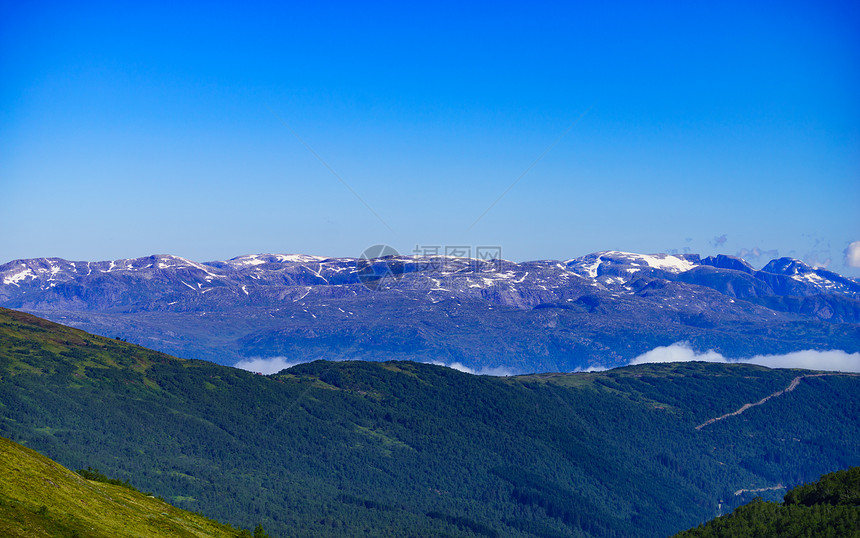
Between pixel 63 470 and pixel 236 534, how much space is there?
38.3 metres

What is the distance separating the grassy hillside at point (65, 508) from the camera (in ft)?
294

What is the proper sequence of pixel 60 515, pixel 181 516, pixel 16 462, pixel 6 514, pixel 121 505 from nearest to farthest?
pixel 6 514 → pixel 60 515 → pixel 16 462 → pixel 121 505 → pixel 181 516

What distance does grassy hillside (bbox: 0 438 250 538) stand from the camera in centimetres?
8956

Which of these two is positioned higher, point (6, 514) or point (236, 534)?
point (6, 514)

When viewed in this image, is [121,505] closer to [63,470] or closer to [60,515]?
[63,470]

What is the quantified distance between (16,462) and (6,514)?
81.2 feet

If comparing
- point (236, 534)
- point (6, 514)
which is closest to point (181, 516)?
point (236, 534)

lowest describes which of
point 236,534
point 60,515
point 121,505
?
point 236,534

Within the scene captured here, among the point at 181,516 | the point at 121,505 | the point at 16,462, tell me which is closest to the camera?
the point at 16,462

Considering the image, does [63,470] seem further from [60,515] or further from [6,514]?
[6,514]

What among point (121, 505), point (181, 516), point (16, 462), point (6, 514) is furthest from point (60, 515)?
point (181, 516)

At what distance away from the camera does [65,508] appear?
102 meters

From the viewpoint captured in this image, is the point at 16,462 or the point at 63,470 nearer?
the point at 16,462

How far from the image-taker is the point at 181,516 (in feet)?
470
